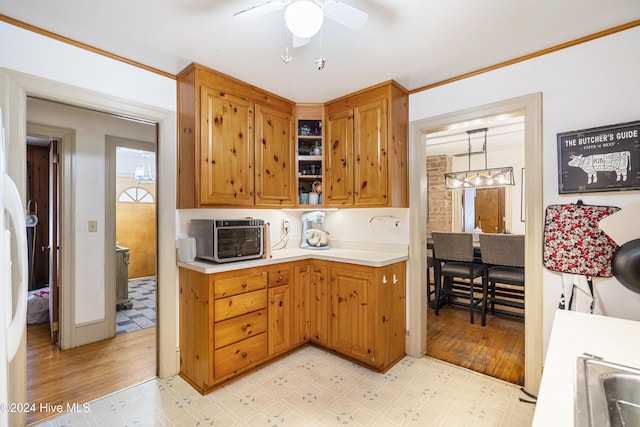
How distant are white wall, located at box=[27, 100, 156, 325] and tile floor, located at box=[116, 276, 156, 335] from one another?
1.52 ft

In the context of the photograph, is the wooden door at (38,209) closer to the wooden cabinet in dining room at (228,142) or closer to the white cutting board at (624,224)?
the wooden cabinet in dining room at (228,142)

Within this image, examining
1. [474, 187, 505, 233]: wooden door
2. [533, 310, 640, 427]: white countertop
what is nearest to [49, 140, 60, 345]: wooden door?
[533, 310, 640, 427]: white countertop

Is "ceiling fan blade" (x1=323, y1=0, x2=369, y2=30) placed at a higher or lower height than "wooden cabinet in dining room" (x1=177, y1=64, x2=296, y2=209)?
higher

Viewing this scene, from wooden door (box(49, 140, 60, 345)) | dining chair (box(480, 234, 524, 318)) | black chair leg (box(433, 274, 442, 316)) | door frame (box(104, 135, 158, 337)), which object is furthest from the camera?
black chair leg (box(433, 274, 442, 316))

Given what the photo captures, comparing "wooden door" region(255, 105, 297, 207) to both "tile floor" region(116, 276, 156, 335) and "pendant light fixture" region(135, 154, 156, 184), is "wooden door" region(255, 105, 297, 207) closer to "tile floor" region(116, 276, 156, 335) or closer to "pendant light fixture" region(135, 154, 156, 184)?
"tile floor" region(116, 276, 156, 335)

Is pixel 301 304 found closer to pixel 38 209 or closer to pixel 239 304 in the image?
pixel 239 304

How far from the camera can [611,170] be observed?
1.79 m

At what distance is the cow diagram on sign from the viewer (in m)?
1.75

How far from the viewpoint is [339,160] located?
290 cm

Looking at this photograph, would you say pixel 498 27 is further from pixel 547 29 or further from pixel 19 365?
pixel 19 365

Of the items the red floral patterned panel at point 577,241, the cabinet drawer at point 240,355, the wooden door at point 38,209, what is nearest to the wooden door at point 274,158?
the cabinet drawer at point 240,355

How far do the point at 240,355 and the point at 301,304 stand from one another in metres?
0.68

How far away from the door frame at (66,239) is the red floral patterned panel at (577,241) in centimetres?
395

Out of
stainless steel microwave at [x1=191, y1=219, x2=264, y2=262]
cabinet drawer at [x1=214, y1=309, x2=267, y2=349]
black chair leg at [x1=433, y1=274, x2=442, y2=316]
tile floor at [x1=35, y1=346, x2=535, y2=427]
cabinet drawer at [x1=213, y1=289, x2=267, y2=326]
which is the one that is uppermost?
stainless steel microwave at [x1=191, y1=219, x2=264, y2=262]
